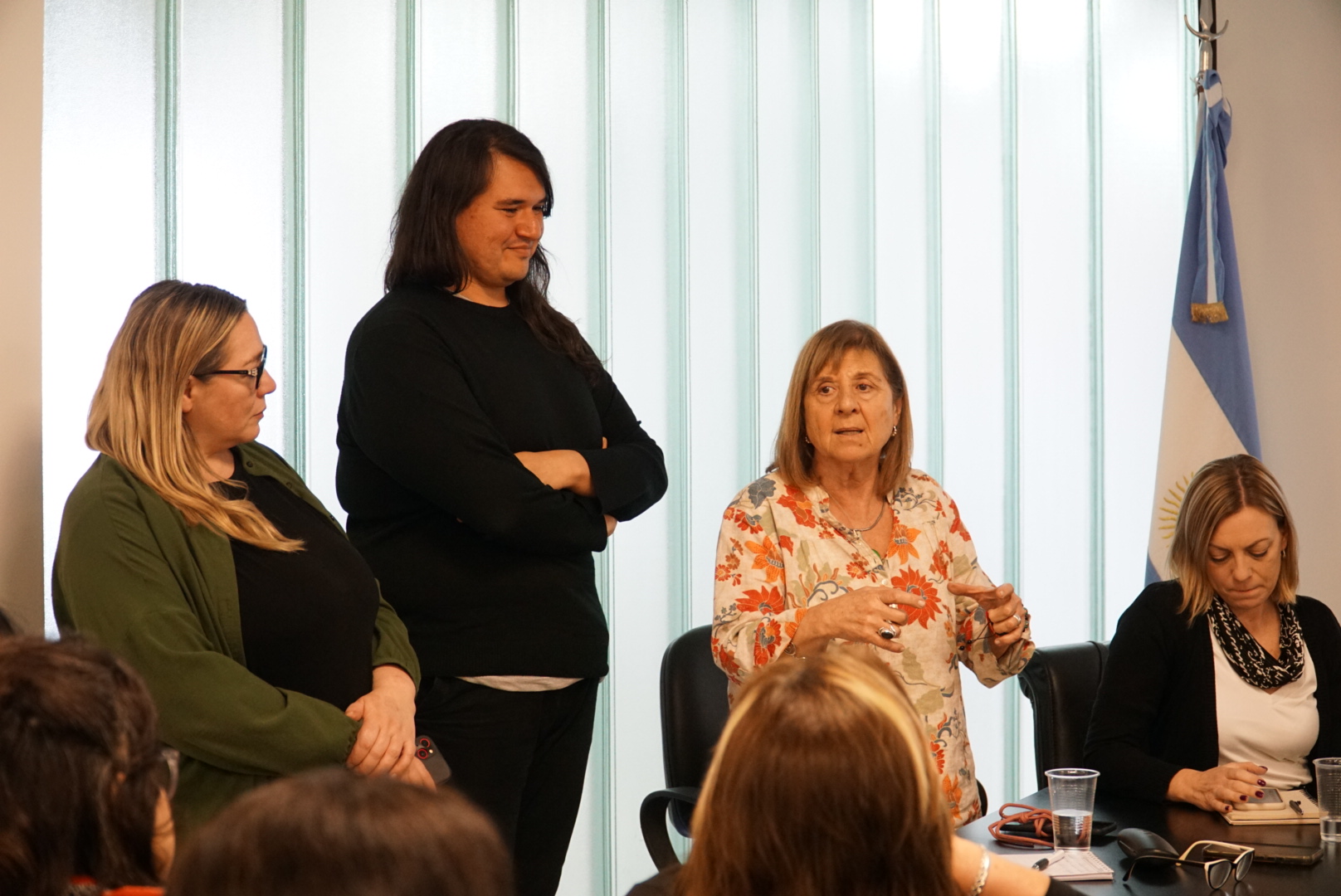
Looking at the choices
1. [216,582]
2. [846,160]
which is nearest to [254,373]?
[216,582]

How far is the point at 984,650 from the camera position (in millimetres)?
2531

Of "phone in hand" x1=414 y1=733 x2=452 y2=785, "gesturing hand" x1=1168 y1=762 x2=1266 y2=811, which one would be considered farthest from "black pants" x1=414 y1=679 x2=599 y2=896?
"gesturing hand" x1=1168 y1=762 x2=1266 y2=811

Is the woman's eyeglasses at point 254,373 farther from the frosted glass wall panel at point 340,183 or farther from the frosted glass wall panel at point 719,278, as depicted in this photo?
the frosted glass wall panel at point 719,278

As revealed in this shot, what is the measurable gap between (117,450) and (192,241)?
1132 millimetres

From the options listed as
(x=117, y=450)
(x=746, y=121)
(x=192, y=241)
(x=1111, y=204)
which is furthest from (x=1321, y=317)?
(x=117, y=450)

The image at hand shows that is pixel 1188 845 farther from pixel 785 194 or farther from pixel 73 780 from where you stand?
pixel 785 194

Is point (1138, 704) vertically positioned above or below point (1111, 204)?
below

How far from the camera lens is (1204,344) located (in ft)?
12.9

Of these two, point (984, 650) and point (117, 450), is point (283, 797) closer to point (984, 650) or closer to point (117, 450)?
point (117, 450)

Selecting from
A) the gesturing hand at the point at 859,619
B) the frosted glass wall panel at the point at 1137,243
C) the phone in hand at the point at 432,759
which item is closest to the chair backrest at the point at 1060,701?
the gesturing hand at the point at 859,619

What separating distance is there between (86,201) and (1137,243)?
120 inches

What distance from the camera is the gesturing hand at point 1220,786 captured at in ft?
7.32

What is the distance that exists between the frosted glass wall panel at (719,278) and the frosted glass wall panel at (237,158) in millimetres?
1140

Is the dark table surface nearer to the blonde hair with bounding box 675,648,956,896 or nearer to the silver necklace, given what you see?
the silver necklace
